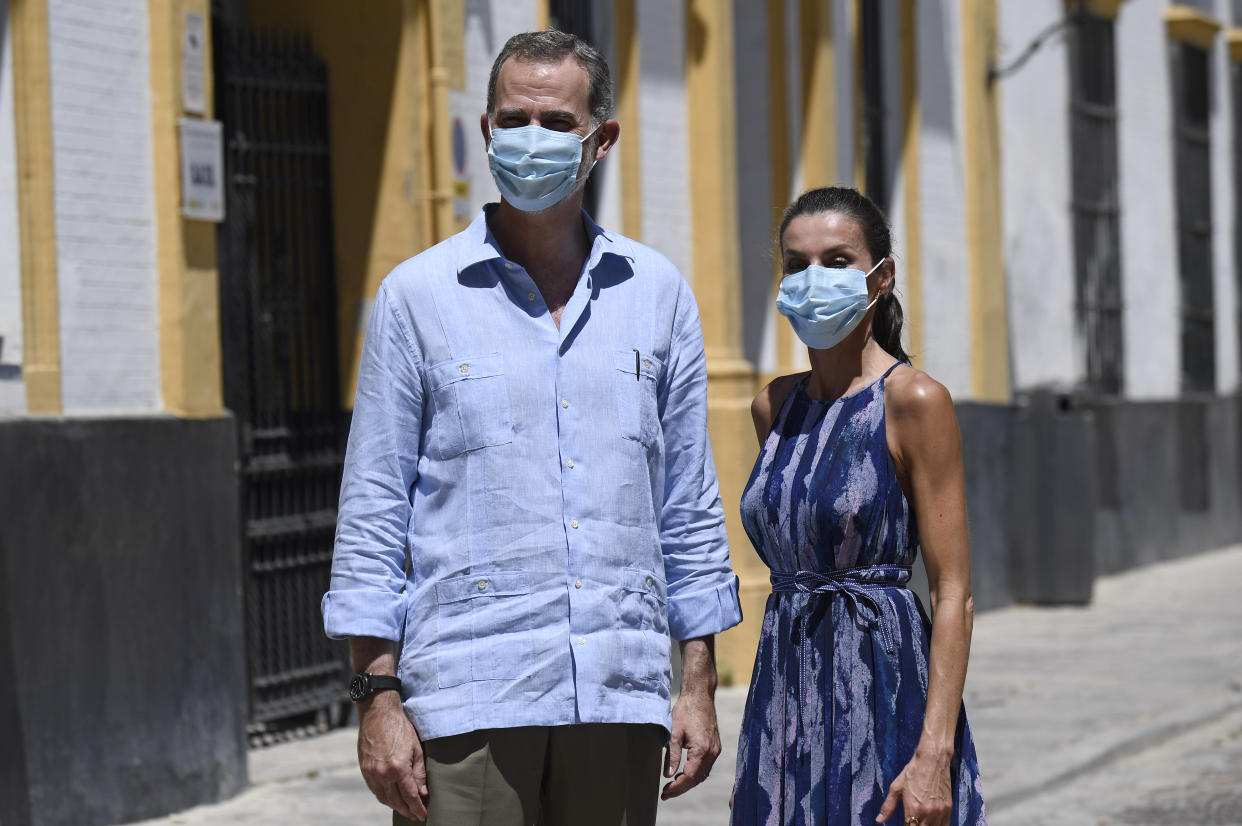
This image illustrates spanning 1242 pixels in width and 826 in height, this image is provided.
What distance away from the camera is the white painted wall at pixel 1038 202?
15859 millimetres

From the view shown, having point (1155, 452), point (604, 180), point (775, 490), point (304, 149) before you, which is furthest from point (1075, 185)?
point (775, 490)

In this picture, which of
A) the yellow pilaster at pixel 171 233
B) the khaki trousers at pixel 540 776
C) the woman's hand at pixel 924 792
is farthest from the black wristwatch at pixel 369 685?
the yellow pilaster at pixel 171 233

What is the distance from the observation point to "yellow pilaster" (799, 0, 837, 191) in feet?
40.0

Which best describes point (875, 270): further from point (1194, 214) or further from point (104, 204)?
point (1194, 214)

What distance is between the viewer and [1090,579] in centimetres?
1441

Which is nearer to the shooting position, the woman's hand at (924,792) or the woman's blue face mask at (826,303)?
the woman's hand at (924,792)

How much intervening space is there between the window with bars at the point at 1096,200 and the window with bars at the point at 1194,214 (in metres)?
1.80

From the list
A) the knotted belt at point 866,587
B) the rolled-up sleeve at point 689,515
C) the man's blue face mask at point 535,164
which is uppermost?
the man's blue face mask at point 535,164

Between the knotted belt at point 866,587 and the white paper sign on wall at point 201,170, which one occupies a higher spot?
the white paper sign on wall at point 201,170

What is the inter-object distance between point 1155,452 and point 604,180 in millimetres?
8817

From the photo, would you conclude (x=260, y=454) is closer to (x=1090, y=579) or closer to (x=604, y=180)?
(x=604, y=180)

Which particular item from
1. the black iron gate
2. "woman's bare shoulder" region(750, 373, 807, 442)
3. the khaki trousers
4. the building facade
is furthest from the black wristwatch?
the black iron gate

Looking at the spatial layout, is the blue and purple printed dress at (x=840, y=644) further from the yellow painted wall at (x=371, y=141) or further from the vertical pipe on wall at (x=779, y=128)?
the vertical pipe on wall at (x=779, y=128)

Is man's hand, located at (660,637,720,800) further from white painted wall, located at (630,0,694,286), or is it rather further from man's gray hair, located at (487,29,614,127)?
white painted wall, located at (630,0,694,286)
